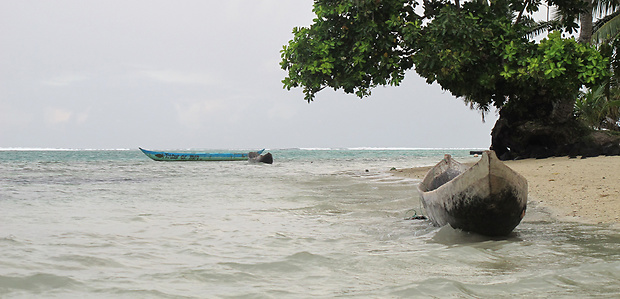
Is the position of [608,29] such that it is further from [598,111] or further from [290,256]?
[290,256]

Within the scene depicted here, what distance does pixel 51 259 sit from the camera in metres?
4.65

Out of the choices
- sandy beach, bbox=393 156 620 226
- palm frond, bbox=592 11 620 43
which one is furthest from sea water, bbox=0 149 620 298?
palm frond, bbox=592 11 620 43

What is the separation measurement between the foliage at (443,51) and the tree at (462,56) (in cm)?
3

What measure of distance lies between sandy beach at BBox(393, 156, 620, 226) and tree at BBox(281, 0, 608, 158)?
3.81 meters

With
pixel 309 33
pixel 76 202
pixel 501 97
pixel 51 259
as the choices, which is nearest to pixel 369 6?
pixel 309 33

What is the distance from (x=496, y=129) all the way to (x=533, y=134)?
6.52 feet

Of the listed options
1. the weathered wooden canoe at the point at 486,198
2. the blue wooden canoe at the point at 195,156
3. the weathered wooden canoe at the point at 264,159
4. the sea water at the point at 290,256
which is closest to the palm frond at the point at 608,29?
the sea water at the point at 290,256

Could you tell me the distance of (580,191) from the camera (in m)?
8.67

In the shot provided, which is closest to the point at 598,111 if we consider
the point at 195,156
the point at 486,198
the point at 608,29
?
the point at 608,29

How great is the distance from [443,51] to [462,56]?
0.62 meters

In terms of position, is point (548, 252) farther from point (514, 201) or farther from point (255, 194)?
point (255, 194)

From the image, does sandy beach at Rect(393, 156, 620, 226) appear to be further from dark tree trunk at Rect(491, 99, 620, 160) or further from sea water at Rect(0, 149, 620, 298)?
dark tree trunk at Rect(491, 99, 620, 160)

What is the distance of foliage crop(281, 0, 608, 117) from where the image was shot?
1483cm

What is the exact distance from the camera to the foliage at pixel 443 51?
48.6 ft
